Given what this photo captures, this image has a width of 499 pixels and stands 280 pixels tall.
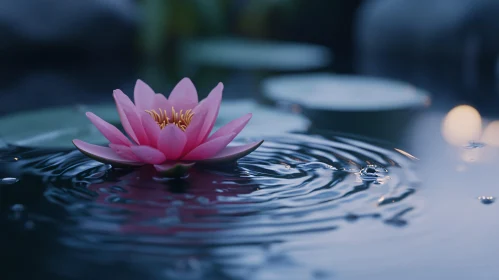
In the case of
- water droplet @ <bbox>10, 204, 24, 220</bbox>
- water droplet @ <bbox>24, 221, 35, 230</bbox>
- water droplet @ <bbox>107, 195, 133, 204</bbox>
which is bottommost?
water droplet @ <bbox>24, 221, 35, 230</bbox>

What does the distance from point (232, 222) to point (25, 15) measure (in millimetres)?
3696

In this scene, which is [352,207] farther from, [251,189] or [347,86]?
[347,86]

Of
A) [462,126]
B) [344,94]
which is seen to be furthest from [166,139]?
[344,94]

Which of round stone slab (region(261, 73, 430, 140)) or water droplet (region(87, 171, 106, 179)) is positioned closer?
water droplet (region(87, 171, 106, 179))

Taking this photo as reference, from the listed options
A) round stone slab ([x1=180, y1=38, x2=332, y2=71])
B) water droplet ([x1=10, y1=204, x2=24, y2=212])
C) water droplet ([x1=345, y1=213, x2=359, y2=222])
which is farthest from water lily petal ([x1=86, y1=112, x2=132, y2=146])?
round stone slab ([x1=180, y1=38, x2=332, y2=71])

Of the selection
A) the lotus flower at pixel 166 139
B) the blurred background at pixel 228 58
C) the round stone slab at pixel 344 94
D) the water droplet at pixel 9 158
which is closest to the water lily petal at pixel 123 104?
the lotus flower at pixel 166 139

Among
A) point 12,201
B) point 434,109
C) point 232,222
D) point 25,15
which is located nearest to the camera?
point 232,222

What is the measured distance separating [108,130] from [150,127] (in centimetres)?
10

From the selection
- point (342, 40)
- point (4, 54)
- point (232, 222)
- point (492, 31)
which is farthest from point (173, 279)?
point (342, 40)

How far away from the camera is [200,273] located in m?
0.90

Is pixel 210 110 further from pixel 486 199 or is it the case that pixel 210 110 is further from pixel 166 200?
pixel 486 199

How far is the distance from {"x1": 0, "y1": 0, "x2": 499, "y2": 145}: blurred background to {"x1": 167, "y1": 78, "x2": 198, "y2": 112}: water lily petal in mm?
642

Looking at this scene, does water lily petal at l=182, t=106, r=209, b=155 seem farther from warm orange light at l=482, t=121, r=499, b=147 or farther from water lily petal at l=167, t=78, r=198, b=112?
warm orange light at l=482, t=121, r=499, b=147

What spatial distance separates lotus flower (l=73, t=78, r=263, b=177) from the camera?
1.26m
